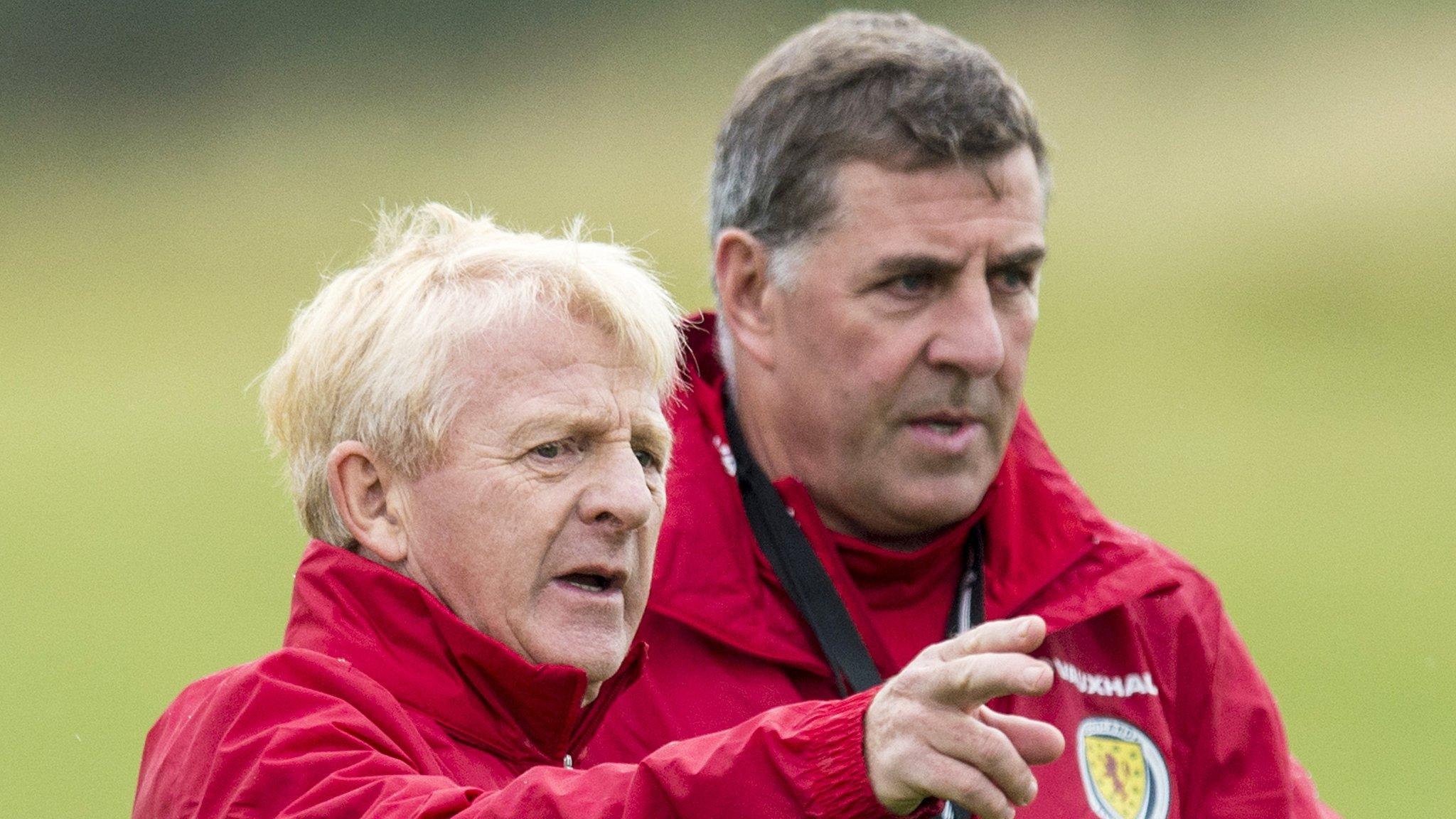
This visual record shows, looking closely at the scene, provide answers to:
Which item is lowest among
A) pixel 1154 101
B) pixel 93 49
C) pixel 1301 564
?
pixel 1301 564

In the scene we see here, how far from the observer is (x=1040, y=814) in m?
3.11

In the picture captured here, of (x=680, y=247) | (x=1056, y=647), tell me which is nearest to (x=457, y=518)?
(x=1056, y=647)

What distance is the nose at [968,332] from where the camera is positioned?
3.32m

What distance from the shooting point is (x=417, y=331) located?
2510mm

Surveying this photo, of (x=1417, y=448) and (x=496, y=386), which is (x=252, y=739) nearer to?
(x=496, y=386)

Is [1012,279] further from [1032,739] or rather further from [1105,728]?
[1032,739]

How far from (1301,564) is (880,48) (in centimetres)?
1146

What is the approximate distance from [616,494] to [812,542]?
0.83 metres

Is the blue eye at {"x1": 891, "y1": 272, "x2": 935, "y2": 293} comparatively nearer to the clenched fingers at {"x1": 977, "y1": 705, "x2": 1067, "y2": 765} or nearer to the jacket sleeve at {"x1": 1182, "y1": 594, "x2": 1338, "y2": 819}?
the jacket sleeve at {"x1": 1182, "y1": 594, "x2": 1338, "y2": 819}

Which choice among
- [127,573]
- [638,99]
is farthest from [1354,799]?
[638,99]

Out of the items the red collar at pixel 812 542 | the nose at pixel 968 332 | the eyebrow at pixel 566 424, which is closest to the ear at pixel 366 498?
the eyebrow at pixel 566 424

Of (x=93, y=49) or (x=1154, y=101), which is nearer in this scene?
(x=93, y=49)

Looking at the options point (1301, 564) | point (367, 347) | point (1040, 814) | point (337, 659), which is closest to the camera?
point (337, 659)

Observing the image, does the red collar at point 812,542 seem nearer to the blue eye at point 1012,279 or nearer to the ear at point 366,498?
the blue eye at point 1012,279
